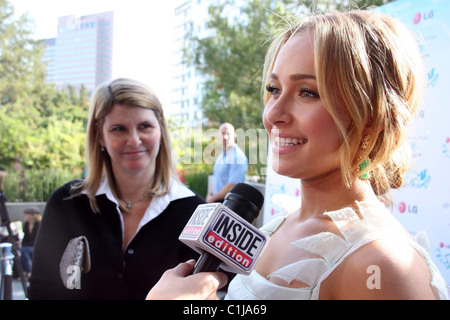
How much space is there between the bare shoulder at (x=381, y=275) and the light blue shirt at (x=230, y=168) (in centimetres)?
293

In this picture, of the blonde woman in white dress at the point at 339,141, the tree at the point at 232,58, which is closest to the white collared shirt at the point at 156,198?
the blonde woman in white dress at the point at 339,141

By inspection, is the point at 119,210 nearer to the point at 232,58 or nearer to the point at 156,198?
the point at 156,198

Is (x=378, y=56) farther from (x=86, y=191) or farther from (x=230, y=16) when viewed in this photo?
(x=230, y=16)

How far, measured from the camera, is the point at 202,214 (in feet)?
2.70

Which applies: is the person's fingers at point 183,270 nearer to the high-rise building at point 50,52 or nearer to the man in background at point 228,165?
the high-rise building at point 50,52

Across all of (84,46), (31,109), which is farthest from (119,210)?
(31,109)

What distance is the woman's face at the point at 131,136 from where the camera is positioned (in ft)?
5.51

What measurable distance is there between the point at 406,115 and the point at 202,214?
→ 48 cm

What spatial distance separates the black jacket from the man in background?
76.4 inches

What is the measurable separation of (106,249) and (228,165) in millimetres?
2497

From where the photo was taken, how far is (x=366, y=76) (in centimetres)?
83

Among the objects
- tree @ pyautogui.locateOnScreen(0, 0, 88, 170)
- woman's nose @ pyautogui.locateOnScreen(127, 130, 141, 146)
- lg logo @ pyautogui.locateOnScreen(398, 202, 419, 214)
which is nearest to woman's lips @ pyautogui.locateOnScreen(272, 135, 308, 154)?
woman's nose @ pyautogui.locateOnScreen(127, 130, 141, 146)

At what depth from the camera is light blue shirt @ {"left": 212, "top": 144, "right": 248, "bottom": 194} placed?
12.5ft
